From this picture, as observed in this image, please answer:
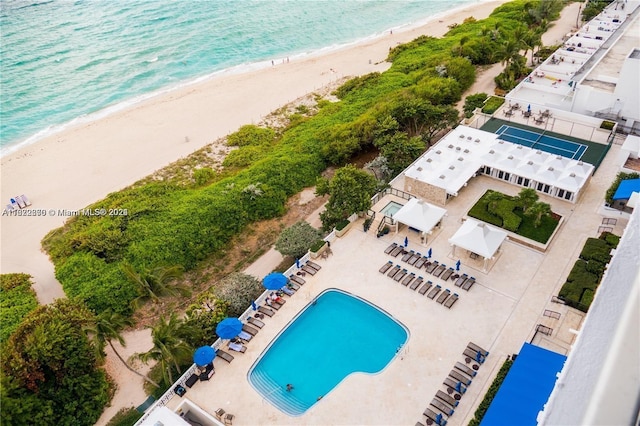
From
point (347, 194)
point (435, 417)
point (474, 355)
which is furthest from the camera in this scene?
point (347, 194)

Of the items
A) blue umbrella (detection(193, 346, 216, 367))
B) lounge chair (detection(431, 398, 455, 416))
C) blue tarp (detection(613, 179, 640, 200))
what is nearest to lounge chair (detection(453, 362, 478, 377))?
lounge chair (detection(431, 398, 455, 416))

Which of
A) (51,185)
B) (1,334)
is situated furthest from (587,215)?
(51,185)

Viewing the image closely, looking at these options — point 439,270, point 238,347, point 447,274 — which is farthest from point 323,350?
point 447,274

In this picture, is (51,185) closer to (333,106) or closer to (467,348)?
(333,106)

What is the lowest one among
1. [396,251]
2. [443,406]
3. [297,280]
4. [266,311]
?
[266,311]

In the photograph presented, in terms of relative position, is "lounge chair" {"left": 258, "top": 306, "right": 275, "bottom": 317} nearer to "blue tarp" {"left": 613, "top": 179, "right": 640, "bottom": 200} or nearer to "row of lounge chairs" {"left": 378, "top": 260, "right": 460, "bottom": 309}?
"row of lounge chairs" {"left": 378, "top": 260, "right": 460, "bottom": 309}

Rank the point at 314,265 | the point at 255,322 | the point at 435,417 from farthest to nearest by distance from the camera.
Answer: the point at 314,265, the point at 255,322, the point at 435,417

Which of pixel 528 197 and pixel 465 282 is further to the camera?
pixel 528 197

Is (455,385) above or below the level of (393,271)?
below

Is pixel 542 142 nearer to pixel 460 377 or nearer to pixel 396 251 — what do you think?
pixel 396 251
